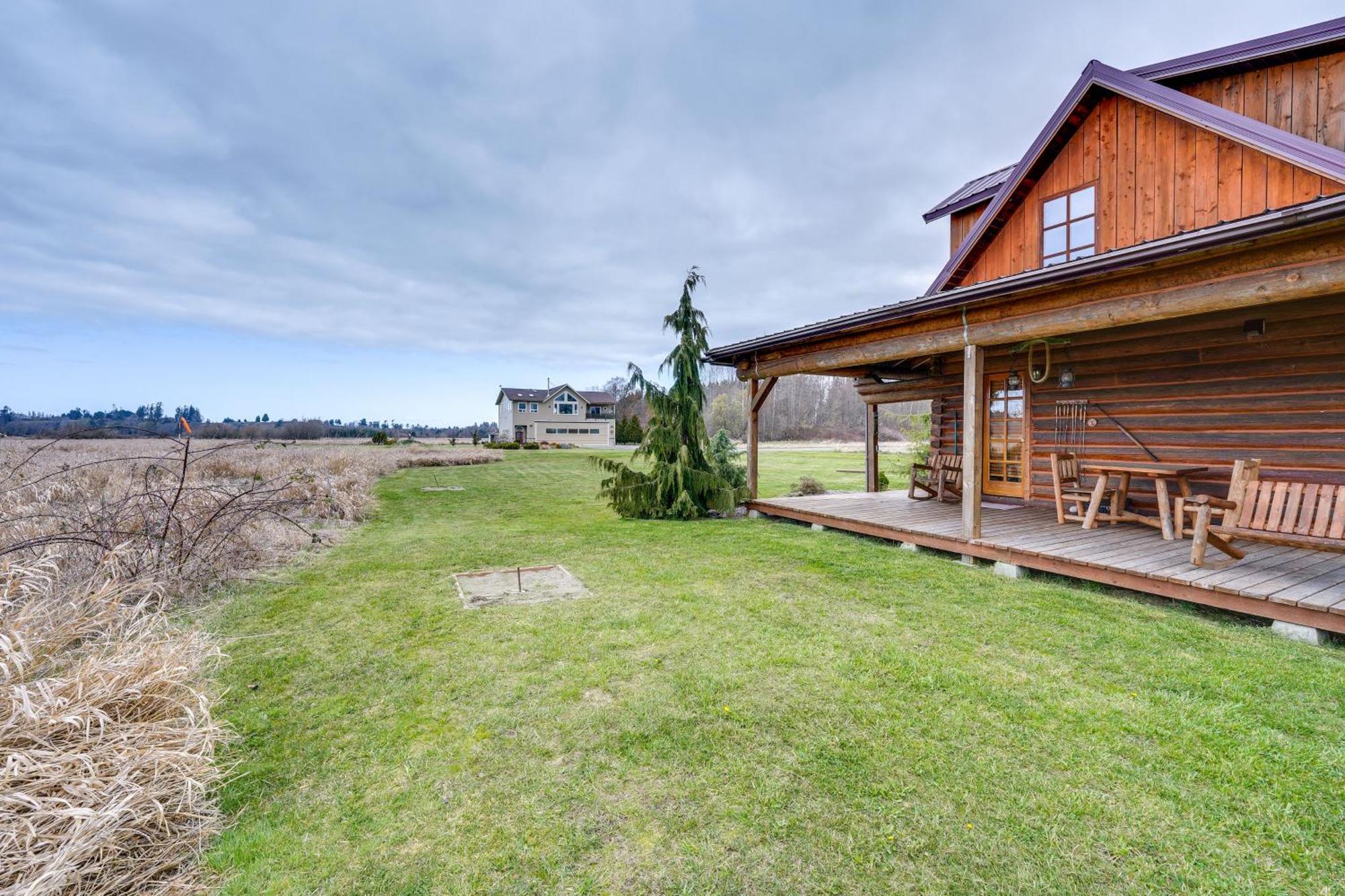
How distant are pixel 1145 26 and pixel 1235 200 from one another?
6592mm

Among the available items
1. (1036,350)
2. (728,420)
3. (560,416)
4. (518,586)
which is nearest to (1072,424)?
(1036,350)

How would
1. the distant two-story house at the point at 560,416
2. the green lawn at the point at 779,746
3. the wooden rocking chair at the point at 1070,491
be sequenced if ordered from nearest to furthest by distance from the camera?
1. the green lawn at the point at 779,746
2. the wooden rocking chair at the point at 1070,491
3. the distant two-story house at the point at 560,416

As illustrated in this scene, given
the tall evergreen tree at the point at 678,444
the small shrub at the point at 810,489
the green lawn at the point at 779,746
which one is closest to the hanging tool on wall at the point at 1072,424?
the green lawn at the point at 779,746

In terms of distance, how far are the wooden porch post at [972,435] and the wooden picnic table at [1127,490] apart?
5.12 ft

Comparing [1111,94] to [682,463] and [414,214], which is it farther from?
[414,214]

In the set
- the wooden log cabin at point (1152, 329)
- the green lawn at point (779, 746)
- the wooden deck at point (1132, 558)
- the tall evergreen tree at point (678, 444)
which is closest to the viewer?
the green lawn at point (779, 746)

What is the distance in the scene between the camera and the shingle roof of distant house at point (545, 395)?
4572 centimetres

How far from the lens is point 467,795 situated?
2.11m

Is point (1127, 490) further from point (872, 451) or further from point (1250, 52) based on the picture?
point (1250, 52)

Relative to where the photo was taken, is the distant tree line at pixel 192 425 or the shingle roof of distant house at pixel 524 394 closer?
the distant tree line at pixel 192 425

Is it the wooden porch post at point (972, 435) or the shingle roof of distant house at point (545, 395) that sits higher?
the shingle roof of distant house at point (545, 395)

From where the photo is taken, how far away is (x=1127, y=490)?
6504 mm

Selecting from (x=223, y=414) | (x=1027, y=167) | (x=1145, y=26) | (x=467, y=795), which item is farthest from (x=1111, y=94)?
(x=223, y=414)

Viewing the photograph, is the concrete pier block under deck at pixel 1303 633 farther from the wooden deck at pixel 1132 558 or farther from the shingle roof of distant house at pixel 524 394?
the shingle roof of distant house at pixel 524 394
